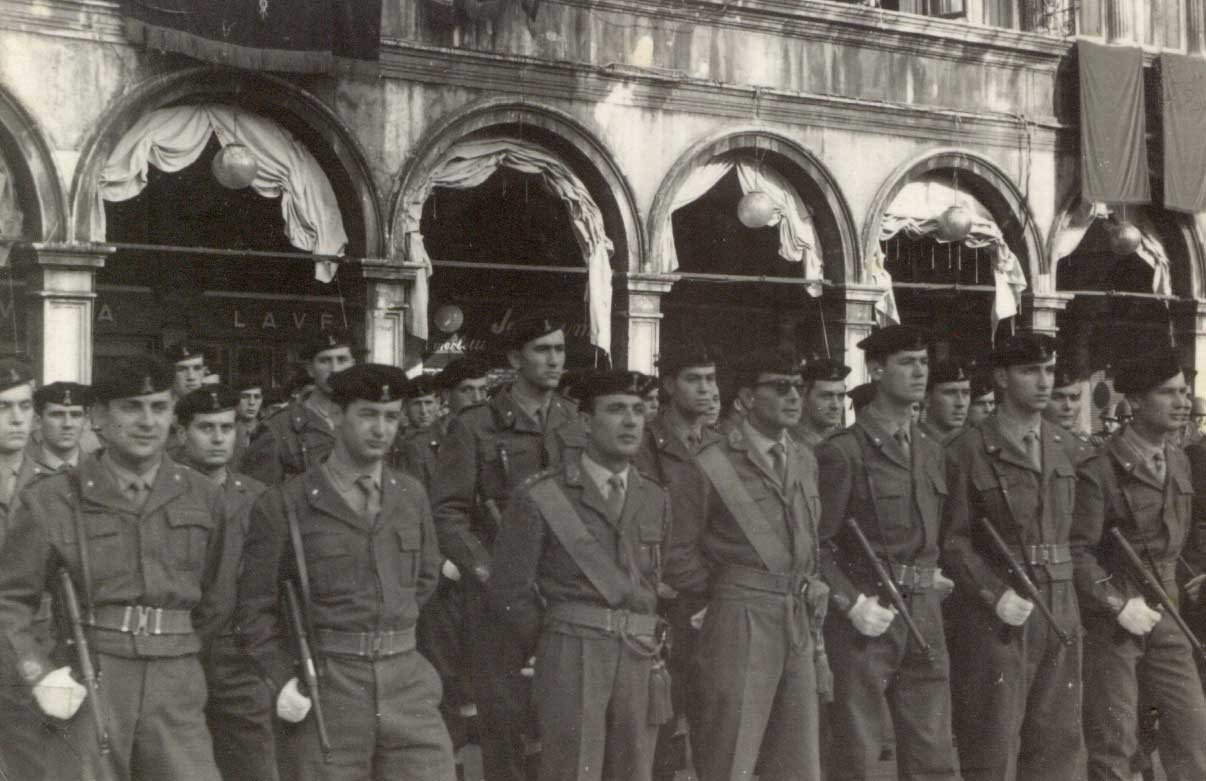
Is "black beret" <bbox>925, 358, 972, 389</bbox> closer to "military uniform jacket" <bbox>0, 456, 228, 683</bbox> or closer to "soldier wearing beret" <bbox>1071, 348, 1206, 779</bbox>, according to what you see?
"soldier wearing beret" <bbox>1071, 348, 1206, 779</bbox>

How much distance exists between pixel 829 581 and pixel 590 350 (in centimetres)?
596

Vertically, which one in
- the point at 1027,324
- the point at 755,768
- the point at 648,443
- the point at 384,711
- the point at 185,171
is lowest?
the point at 755,768

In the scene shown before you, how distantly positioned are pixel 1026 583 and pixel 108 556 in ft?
13.1

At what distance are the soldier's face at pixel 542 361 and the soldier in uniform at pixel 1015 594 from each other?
1.94 meters

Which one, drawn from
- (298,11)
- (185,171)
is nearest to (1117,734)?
(298,11)

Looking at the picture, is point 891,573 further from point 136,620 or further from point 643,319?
point 643,319

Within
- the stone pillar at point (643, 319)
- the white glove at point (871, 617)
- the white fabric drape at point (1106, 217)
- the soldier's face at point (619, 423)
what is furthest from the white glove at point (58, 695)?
the white fabric drape at point (1106, 217)

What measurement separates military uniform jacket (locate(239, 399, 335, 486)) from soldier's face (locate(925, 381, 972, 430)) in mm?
3548

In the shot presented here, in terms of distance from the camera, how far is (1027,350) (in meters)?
7.76

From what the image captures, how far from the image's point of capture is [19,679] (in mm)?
5684

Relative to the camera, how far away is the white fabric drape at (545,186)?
14336 mm

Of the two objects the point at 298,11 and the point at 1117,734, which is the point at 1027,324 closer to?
the point at 298,11

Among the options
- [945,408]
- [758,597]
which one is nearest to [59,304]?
[945,408]

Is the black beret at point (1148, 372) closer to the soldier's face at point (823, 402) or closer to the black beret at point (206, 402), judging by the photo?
the soldier's face at point (823, 402)
